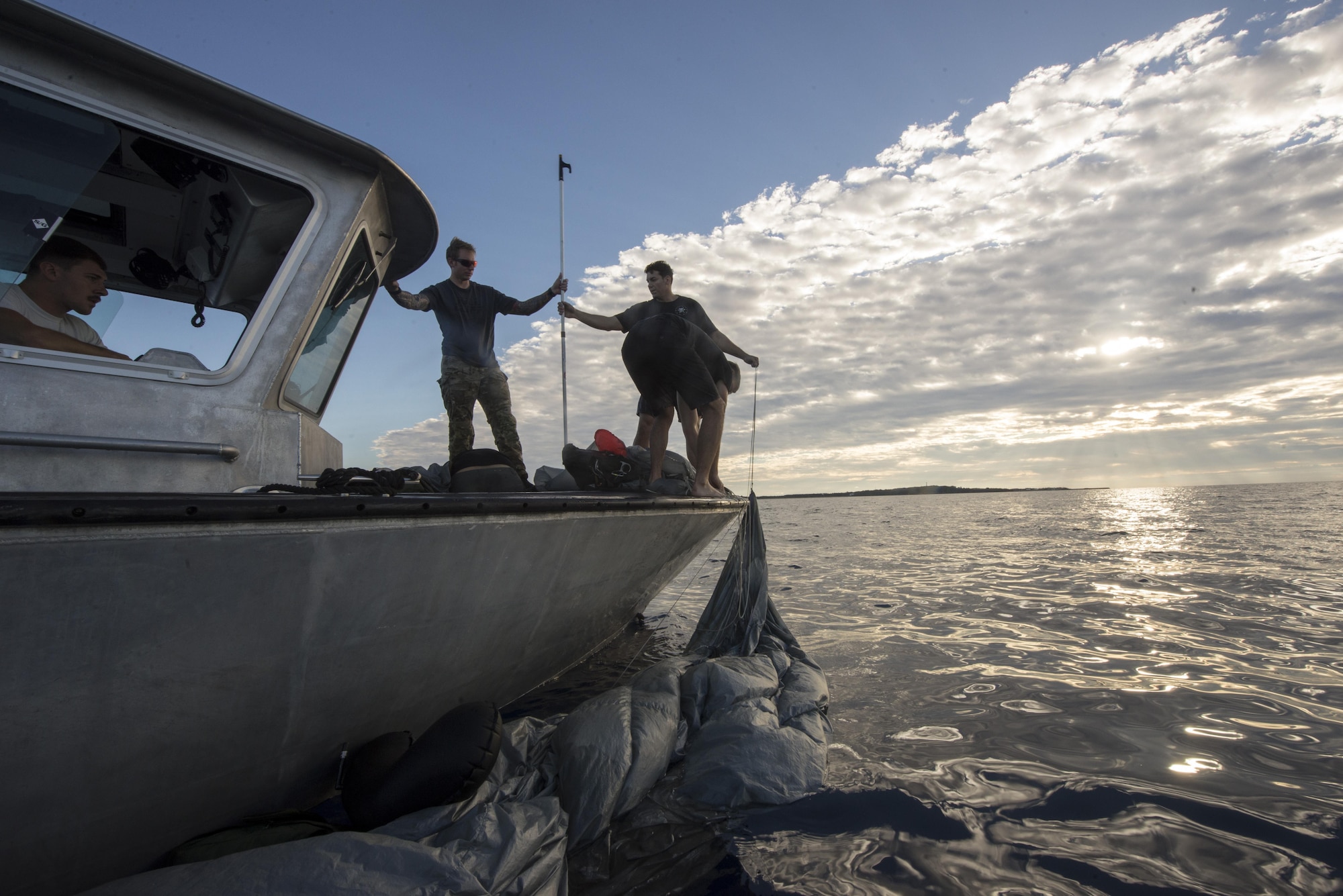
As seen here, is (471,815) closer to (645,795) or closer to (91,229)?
(645,795)

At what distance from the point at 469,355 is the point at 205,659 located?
3.01 m

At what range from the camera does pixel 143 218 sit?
7.88ft

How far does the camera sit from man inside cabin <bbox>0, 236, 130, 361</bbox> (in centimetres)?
178

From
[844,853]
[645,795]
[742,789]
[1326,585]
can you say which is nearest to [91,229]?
[645,795]

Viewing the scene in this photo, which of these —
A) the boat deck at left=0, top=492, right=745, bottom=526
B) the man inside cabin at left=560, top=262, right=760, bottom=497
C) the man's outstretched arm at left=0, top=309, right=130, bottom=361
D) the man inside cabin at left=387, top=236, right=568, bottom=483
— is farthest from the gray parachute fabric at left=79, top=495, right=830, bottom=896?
the man inside cabin at left=387, top=236, right=568, bottom=483

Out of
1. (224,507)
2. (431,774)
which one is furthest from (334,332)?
(431,774)

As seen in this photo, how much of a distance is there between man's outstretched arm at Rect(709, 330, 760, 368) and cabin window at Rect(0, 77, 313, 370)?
9.91 feet

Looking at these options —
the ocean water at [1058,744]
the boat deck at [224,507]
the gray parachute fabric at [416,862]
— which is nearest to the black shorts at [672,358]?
the ocean water at [1058,744]

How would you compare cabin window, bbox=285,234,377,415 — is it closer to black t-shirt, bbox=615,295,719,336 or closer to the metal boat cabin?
the metal boat cabin

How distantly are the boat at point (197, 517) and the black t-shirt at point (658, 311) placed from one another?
70.4 inches

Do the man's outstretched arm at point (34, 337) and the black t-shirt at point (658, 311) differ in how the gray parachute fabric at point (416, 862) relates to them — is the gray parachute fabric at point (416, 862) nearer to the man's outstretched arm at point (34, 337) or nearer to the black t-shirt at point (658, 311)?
the man's outstretched arm at point (34, 337)

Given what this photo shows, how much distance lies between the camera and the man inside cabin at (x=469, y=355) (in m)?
4.30

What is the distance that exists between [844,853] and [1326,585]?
6.58 m

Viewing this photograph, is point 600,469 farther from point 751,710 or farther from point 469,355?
point 751,710
